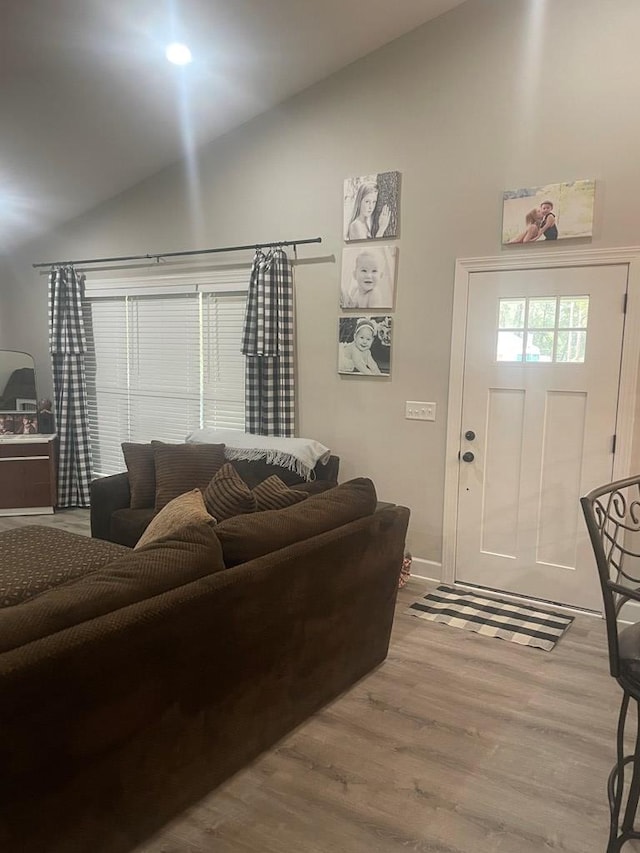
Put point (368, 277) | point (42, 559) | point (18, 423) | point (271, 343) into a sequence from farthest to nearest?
point (18, 423) < point (271, 343) < point (368, 277) < point (42, 559)

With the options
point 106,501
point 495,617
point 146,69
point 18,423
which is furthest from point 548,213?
point 18,423

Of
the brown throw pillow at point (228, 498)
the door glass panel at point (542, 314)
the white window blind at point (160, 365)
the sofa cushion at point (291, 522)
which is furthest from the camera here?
the white window blind at point (160, 365)

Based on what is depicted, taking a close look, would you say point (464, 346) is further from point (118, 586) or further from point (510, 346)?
point (118, 586)

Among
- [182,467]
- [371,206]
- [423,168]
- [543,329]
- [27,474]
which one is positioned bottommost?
[27,474]

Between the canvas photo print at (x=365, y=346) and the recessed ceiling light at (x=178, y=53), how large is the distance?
1772 millimetres

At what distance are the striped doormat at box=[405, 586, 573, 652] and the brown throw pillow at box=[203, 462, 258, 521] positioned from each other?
1.38 m

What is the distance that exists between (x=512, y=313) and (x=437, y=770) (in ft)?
7.96

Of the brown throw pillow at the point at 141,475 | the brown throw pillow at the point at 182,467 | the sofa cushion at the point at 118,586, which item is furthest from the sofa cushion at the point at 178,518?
the brown throw pillow at the point at 141,475

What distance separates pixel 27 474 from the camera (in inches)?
211

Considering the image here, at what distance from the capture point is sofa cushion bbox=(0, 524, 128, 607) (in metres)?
2.52

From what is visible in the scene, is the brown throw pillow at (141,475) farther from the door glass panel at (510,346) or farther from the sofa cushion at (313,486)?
the door glass panel at (510,346)

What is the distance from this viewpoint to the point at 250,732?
6.98 ft

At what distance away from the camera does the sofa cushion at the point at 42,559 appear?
8.28 feet

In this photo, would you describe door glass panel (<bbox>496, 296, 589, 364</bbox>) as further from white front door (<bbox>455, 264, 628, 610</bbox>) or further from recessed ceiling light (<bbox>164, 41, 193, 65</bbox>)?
recessed ceiling light (<bbox>164, 41, 193, 65</bbox>)
